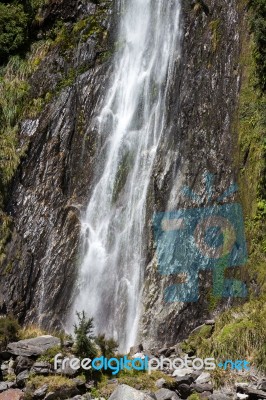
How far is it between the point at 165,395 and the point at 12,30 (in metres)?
15.0

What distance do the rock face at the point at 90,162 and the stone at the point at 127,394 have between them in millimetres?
3767

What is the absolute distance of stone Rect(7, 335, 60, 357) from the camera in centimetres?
1190

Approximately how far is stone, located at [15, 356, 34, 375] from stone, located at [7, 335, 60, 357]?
0.57 ft

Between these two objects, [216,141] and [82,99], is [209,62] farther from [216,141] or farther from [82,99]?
[82,99]

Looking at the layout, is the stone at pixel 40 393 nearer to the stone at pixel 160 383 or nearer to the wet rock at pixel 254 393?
the stone at pixel 160 383

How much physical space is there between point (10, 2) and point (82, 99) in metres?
6.30

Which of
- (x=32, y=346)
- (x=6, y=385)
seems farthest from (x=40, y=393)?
(x=32, y=346)

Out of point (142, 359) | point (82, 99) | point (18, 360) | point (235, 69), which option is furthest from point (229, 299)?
point (82, 99)

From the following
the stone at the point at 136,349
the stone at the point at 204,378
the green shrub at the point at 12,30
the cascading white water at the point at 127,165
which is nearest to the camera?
the stone at the point at 204,378

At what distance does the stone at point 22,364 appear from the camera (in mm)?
11539

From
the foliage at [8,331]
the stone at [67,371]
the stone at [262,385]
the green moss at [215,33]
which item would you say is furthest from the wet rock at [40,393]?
the green moss at [215,33]

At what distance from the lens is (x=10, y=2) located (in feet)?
71.3

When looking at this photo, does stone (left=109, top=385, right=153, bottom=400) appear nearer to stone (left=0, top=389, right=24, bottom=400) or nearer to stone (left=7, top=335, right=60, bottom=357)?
stone (left=0, top=389, right=24, bottom=400)

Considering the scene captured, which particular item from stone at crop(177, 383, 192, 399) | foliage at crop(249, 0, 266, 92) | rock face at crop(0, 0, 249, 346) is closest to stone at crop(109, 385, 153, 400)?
stone at crop(177, 383, 192, 399)
